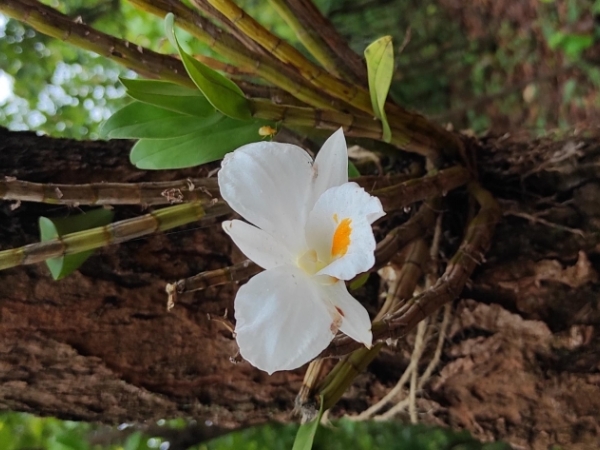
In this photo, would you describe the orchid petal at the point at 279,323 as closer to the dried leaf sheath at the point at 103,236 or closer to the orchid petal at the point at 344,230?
the orchid petal at the point at 344,230

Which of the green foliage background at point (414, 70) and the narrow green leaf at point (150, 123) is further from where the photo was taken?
the green foliage background at point (414, 70)

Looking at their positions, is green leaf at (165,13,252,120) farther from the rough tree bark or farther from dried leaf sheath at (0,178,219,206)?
the rough tree bark

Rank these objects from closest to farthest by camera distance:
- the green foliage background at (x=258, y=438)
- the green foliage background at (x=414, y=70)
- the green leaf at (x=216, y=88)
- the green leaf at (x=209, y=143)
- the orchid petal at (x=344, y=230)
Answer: the orchid petal at (x=344, y=230) → the green leaf at (x=216, y=88) → the green leaf at (x=209, y=143) → the green foliage background at (x=258, y=438) → the green foliage background at (x=414, y=70)

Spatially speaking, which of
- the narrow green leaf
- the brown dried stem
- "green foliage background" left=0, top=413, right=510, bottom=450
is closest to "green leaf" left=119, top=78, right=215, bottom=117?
the narrow green leaf

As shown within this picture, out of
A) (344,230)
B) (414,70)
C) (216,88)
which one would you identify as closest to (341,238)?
(344,230)

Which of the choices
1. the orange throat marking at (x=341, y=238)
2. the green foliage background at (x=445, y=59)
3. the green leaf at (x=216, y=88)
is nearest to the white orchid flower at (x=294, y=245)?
the orange throat marking at (x=341, y=238)

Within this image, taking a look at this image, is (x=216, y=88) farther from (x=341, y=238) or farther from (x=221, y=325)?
(x=221, y=325)

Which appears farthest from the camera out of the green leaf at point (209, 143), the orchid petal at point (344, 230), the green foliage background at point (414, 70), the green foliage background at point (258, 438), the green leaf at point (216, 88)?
the green foliage background at point (414, 70)
